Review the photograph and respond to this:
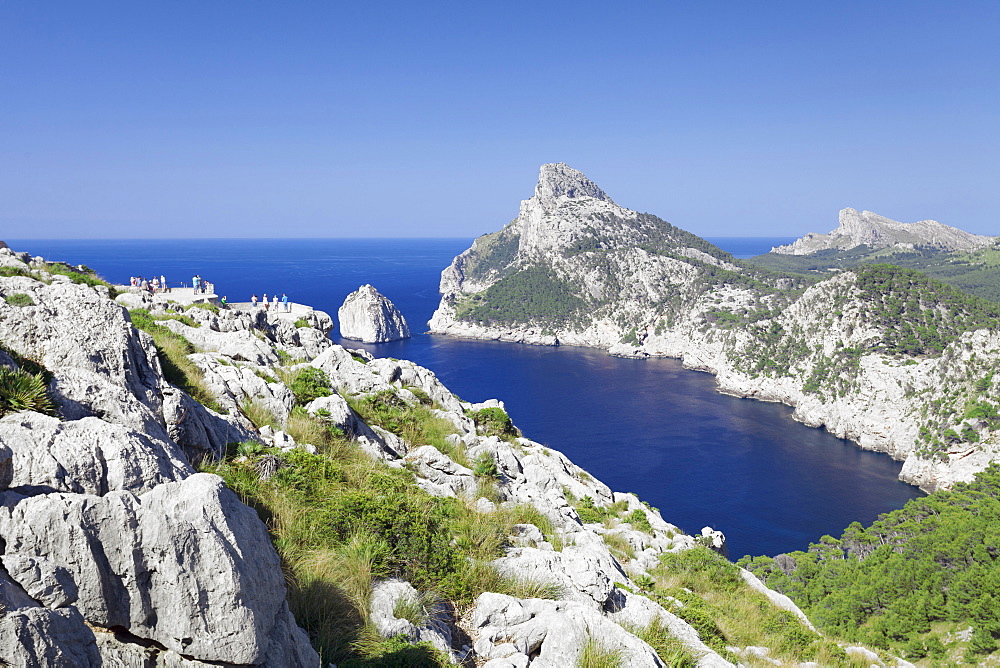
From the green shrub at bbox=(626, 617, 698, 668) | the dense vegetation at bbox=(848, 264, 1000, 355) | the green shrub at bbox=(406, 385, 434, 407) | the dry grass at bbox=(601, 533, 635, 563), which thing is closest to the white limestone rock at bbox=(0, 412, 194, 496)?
the green shrub at bbox=(626, 617, 698, 668)

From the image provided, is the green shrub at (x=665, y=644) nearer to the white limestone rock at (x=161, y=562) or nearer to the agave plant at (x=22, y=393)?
the white limestone rock at (x=161, y=562)

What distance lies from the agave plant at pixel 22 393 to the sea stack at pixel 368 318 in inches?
6907

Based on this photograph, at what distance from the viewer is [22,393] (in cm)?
553

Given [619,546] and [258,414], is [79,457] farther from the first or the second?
[619,546]

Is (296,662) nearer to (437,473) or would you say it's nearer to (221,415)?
(221,415)

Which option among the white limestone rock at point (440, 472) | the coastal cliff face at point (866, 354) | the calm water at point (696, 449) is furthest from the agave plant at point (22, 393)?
the coastal cliff face at point (866, 354)

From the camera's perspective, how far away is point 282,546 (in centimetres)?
735

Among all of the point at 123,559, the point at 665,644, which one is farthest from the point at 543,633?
the point at 123,559

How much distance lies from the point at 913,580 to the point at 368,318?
515ft

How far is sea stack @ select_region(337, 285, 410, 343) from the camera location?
178 m

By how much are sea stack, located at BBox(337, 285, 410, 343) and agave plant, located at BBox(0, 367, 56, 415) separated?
175441 mm

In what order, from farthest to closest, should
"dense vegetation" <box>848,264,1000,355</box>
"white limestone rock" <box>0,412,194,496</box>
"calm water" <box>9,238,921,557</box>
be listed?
"dense vegetation" <box>848,264,1000,355</box> < "calm water" <box>9,238,921,557</box> < "white limestone rock" <box>0,412,194,496</box>

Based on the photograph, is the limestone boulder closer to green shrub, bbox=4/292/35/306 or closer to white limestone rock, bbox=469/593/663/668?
green shrub, bbox=4/292/35/306

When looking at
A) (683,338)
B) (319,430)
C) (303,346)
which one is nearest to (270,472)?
(319,430)
